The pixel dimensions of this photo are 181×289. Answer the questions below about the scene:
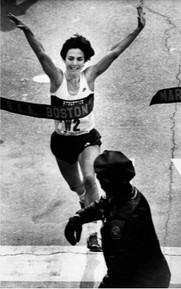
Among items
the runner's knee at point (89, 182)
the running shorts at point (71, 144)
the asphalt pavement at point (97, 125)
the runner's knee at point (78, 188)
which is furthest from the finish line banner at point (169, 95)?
the asphalt pavement at point (97, 125)

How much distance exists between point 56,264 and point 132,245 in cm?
266

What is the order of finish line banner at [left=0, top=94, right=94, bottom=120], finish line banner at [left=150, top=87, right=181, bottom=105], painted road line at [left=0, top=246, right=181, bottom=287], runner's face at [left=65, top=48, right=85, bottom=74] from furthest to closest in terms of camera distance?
runner's face at [left=65, top=48, right=85, bottom=74], painted road line at [left=0, top=246, right=181, bottom=287], finish line banner at [left=150, top=87, right=181, bottom=105], finish line banner at [left=0, top=94, right=94, bottom=120]

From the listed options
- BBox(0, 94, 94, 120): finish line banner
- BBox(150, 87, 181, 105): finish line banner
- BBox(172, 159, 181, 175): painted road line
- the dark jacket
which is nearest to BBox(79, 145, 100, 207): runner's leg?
BBox(0, 94, 94, 120): finish line banner

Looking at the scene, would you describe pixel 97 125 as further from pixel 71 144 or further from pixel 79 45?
pixel 79 45

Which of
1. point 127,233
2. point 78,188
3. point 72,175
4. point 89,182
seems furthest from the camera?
point 78,188

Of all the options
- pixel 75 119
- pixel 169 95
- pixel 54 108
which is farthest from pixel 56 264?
pixel 169 95

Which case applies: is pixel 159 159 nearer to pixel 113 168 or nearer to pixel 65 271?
pixel 65 271

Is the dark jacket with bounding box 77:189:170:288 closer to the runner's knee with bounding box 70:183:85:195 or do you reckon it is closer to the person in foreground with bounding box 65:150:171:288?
the person in foreground with bounding box 65:150:171:288

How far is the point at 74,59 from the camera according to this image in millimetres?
9711

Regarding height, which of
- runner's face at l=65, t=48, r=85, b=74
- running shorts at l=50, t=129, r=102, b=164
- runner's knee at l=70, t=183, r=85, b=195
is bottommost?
runner's knee at l=70, t=183, r=85, b=195

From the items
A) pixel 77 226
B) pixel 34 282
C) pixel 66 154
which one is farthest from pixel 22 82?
pixel 77 226

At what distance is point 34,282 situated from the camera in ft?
31.0

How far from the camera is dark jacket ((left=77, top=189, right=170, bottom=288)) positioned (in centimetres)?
723

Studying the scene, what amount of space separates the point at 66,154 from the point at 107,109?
344 centimetres
